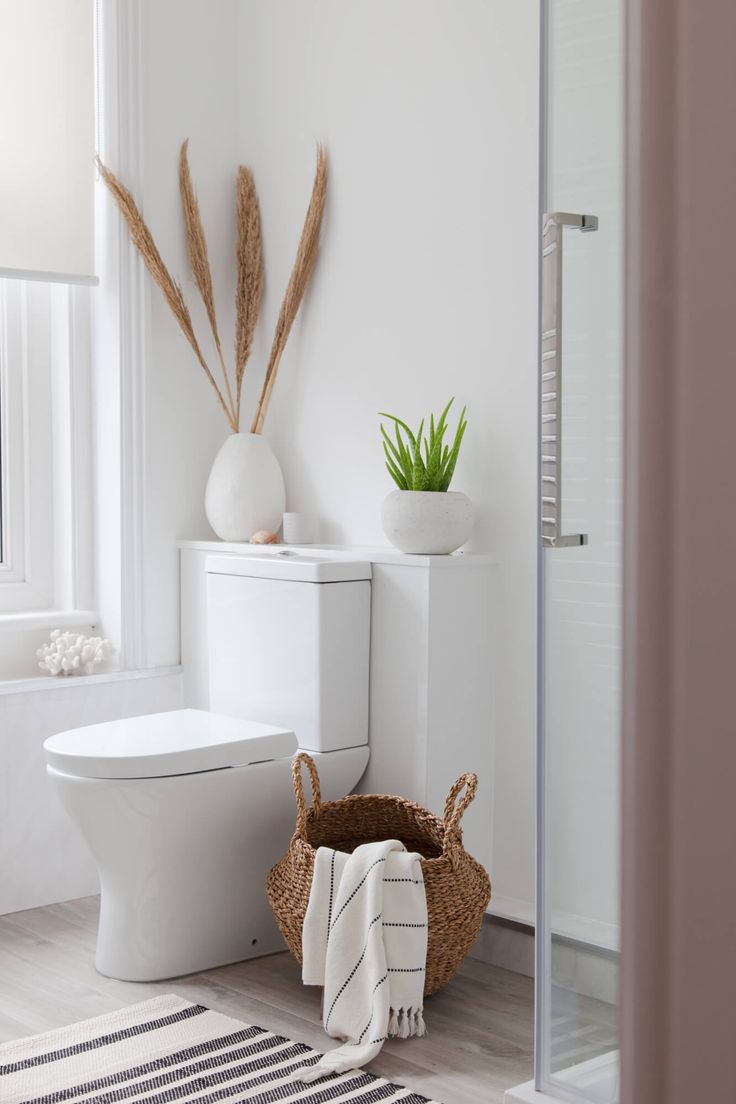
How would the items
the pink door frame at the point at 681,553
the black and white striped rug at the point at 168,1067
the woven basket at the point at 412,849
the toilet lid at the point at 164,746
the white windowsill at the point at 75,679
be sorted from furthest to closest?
the white windowsill at the point at 75,679 → the toilet lid at the point at 164,746 → the woven basket at the point at 412,849 → the black and white striped rug at the point at 168,1067 → the pink door frame at the point at 681,553

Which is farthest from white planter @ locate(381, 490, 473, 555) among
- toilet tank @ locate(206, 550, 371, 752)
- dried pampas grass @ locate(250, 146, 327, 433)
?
dried pampas grass @ locate(250, 146, 327, 433)

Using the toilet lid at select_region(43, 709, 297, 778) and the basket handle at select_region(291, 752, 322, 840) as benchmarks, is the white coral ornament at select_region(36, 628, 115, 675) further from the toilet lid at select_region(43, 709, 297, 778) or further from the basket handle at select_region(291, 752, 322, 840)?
the basket handle at select_region(291, 752, 322, 840)

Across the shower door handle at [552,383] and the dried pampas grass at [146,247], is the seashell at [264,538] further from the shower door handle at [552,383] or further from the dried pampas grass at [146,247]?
the shower door handle at [552,383]

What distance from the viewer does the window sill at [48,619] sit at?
2.77 meters

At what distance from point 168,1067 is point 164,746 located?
0.60 m

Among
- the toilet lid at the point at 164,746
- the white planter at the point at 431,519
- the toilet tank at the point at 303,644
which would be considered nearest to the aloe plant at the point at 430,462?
the white planter at the point at 431,519

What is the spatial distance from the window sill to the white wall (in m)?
0.62

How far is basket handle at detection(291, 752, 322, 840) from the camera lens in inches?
84.8

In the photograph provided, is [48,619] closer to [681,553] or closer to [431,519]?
[431,519]

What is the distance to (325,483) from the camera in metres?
2.85

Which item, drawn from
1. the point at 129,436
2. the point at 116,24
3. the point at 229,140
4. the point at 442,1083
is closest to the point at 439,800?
the point at 442,1083

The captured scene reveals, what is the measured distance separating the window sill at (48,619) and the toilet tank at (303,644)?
1.69ft

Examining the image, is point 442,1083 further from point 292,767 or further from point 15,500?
point 15,500

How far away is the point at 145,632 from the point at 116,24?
5.08 ft
